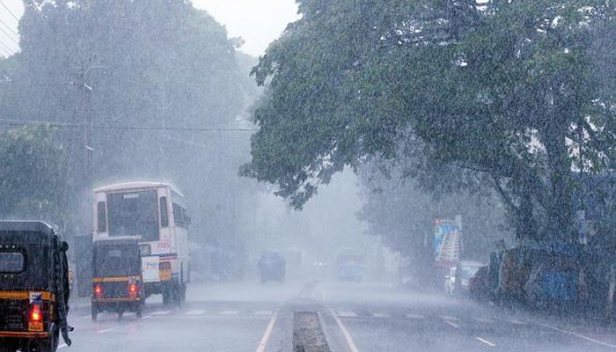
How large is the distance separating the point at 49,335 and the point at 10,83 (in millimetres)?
55184

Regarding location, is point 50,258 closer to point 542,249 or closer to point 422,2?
point 422,2

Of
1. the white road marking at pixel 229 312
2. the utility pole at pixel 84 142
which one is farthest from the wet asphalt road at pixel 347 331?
the utility pole at pixel 84 142

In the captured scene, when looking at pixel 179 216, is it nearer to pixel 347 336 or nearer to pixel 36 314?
pixel 347 336

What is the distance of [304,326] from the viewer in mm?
28344

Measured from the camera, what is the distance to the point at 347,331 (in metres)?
26.7

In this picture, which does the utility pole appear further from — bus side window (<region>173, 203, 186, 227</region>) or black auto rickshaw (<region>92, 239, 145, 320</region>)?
black auto rickshaw (<region>92, 239, 145, 320</region>)

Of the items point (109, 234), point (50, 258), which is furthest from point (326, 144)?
point (50, 258)

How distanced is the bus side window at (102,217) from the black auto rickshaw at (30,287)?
23.9m

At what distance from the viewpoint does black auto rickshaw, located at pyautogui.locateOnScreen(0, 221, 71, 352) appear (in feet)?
48.0

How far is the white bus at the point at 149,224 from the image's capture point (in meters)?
38.5

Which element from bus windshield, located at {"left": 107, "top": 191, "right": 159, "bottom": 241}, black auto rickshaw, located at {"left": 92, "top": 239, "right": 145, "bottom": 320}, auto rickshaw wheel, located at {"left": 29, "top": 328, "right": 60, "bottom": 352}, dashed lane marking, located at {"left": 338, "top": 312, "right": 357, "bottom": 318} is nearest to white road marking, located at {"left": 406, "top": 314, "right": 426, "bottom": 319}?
dashed lane marking, located at {"left": 338, "top": 312, "right": 357, "bottom": 318}

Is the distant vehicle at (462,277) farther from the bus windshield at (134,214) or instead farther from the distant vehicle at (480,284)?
the bus windshield at (134,214)

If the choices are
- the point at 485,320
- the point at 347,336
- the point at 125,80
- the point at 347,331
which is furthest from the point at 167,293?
the point at 125,80

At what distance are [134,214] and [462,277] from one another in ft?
69.7
